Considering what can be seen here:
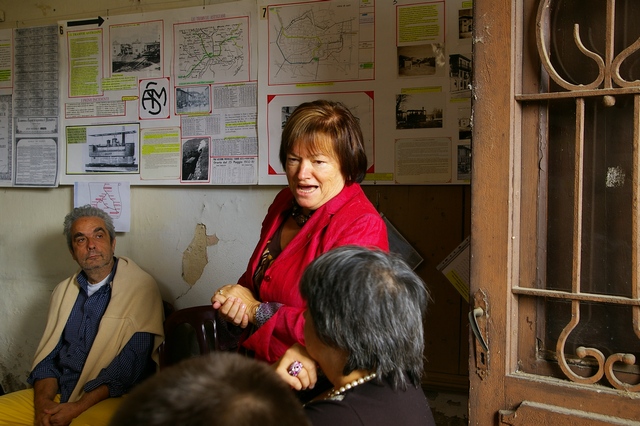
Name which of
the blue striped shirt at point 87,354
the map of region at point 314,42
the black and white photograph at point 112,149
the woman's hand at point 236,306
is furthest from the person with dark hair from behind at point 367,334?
the black and white photograph at point 112,149

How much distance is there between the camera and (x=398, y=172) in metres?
2.25

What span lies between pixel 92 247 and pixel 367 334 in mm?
1823

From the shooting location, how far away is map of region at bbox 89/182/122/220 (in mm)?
2764

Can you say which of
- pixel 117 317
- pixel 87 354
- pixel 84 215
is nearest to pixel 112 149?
pixel 84 215

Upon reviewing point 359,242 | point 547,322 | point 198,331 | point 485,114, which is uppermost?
point 485,114

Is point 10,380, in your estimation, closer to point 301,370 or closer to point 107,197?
point 107,197

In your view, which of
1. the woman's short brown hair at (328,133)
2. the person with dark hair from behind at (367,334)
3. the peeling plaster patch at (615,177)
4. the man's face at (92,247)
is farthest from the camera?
the man's face at (92,247)

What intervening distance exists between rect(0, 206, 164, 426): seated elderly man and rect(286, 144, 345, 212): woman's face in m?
1.19

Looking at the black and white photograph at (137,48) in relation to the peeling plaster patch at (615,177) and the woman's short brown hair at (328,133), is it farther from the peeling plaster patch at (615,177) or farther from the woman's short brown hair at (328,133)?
the peeling plaster patch at (615,177)

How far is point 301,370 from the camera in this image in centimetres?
123

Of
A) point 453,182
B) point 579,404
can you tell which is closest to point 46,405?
point 453,182

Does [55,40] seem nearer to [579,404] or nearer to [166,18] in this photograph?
[166,18]

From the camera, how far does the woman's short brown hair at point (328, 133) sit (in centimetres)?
160

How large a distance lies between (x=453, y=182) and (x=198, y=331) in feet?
3.84
